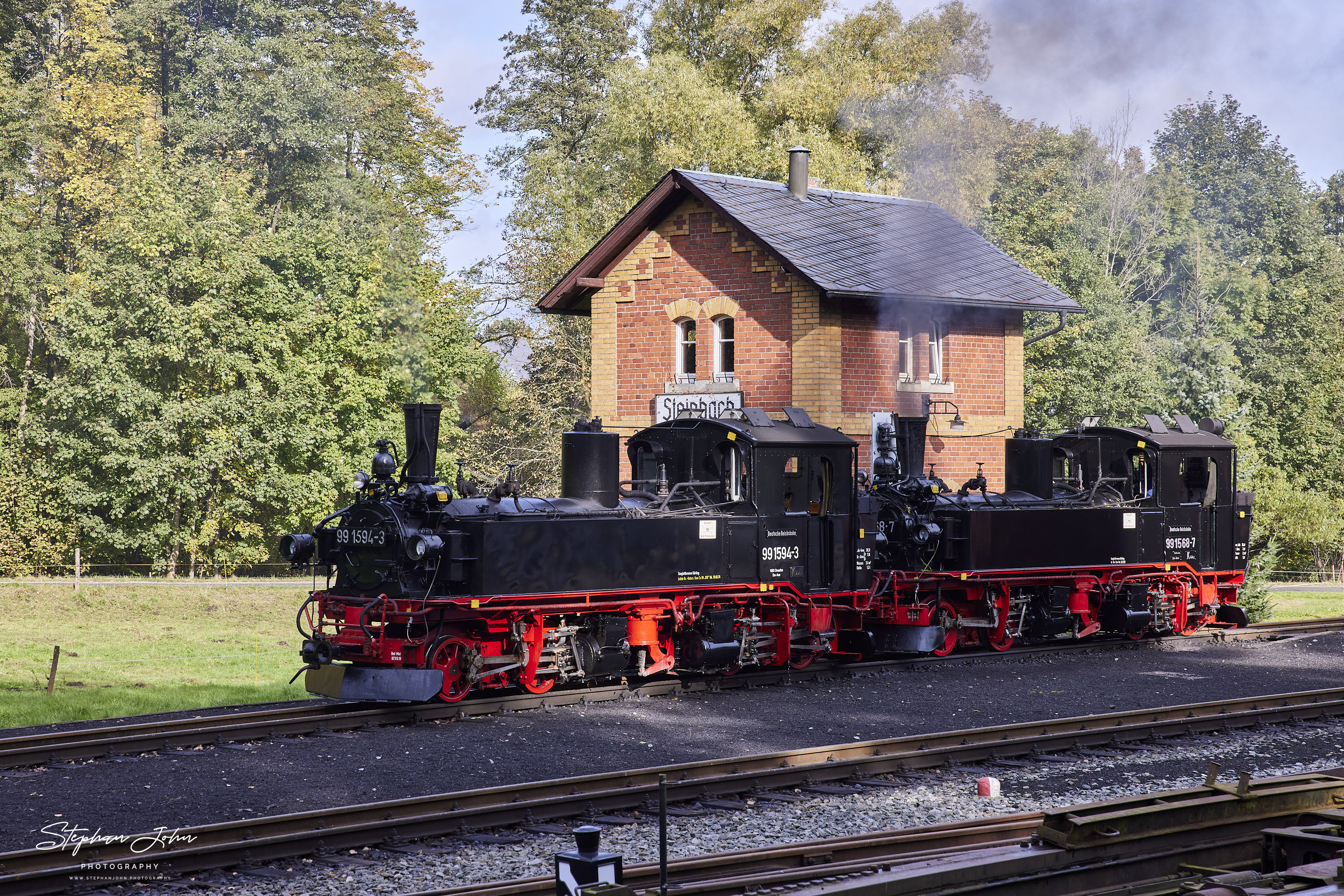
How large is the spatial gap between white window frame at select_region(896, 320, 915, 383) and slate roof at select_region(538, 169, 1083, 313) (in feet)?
3.07

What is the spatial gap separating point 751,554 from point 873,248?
9595 millimetres

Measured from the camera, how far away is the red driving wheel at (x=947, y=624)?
16.2m

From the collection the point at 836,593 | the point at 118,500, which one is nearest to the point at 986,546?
the point at 836,593

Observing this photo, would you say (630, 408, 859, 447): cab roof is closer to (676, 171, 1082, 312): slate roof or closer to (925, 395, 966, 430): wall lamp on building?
(676, 171, 1082, 312): slate roof

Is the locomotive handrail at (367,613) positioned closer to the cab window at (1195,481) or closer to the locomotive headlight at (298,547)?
the locomotive headlight at (298,547)

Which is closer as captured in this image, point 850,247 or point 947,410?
point 850,247

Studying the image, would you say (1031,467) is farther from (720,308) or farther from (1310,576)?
(1310,576)

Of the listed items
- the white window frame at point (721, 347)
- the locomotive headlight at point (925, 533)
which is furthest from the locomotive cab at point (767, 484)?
the white window frame at point (721, 347)

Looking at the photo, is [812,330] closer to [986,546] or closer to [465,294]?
[986,546]

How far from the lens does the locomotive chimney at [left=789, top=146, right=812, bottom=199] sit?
23.4 meters

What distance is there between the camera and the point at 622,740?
1072cm

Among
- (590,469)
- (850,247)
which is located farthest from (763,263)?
(590,469)

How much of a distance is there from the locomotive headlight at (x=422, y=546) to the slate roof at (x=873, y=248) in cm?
961

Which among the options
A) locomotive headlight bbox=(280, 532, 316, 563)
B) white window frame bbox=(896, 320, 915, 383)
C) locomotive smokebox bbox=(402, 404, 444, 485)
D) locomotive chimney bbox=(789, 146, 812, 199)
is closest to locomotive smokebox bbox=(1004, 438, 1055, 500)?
white window frame bbox=(896, 320, 915, 383)
